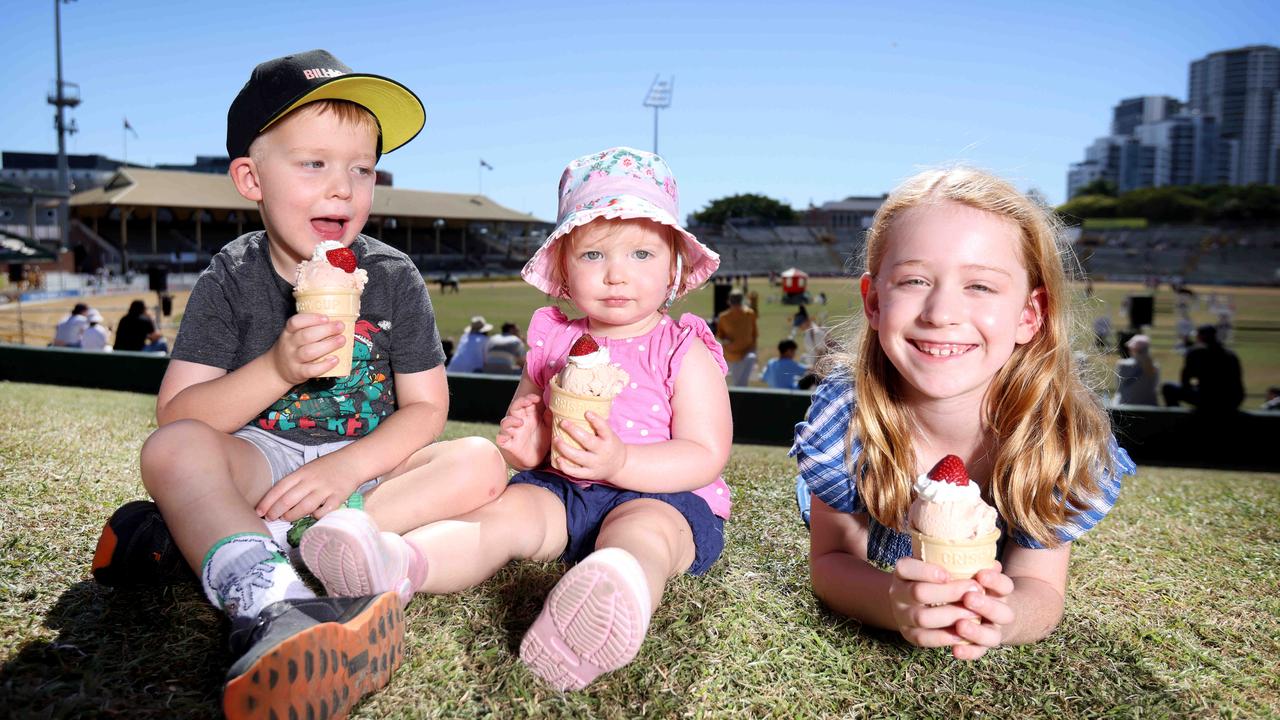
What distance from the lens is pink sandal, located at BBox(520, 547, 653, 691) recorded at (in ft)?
5.40

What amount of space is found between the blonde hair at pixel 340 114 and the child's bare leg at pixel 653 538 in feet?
4.59

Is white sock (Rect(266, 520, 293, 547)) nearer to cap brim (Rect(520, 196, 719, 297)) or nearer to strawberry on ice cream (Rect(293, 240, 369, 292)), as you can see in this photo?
strawberry on ice cream (Rect(293, 240, 369, 292))

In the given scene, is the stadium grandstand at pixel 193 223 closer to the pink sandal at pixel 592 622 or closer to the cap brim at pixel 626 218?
the cap brim at pixel 626 218

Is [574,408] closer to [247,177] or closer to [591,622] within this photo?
[591,622]

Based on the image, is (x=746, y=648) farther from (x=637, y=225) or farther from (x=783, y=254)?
(x=783, y=254)

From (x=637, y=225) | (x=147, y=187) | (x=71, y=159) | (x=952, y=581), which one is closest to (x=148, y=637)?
(x=637, y=225)

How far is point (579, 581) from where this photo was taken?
1673 mm

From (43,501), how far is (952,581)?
2.88 metres

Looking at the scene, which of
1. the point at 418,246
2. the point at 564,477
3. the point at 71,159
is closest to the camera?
the point at 564,477

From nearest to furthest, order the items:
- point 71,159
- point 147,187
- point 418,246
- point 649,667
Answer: point 649,667 → point 147,187 → point 418,246 → point 71,159

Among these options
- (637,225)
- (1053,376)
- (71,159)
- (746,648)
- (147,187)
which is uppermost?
(71,159)

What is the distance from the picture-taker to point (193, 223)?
193 feet

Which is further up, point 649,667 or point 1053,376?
point 1053,376

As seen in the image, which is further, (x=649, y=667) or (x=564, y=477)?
(x=564, y=477)
